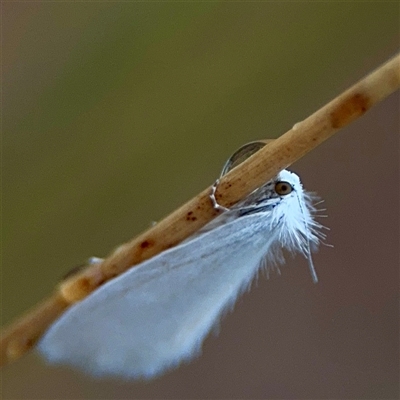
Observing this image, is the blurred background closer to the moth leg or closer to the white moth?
the white moth

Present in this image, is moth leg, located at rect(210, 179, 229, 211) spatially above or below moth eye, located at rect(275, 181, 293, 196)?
above

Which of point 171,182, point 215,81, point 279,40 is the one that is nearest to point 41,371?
point 171,182

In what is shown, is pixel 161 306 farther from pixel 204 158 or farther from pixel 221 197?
pixel 204 158

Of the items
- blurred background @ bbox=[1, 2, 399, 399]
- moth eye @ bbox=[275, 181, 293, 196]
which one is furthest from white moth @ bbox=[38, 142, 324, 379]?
blurred background @ bbox=[1, 2, 399, 399]

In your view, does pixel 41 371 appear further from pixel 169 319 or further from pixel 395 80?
pixel 395 80

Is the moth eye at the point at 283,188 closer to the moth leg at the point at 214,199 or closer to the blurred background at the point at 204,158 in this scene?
the moth leg at the point at 214,199

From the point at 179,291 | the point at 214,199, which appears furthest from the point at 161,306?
the point at 214,199
